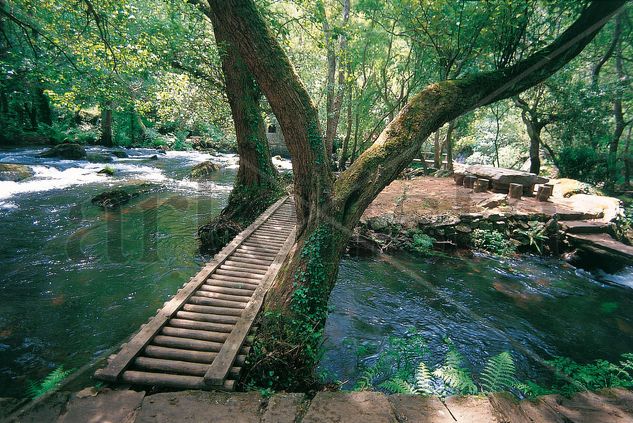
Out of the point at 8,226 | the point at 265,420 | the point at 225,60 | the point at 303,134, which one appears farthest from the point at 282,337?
the point at 8,226

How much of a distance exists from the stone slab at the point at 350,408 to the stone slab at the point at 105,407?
142cm

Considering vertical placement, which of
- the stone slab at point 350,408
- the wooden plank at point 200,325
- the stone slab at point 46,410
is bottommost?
the wooden plank at point 200,325

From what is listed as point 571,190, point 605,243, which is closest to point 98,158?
point 605,243

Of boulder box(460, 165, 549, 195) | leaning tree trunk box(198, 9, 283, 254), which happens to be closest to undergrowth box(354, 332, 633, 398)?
leaning tree trunk box(198, 9, 283, 254)

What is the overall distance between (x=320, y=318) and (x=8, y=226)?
980cm

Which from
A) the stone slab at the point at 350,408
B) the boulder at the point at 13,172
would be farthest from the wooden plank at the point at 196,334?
the boulder at the point at 13,172

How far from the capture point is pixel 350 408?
243 cm

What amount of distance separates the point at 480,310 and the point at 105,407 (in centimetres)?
619

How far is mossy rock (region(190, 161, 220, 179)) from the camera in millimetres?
16891

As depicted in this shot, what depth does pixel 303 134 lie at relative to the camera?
439 centimetres

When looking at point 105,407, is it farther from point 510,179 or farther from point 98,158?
point 98,158

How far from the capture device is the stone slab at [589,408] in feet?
7.90

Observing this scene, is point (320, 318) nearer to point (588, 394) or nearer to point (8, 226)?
point (588, 394)

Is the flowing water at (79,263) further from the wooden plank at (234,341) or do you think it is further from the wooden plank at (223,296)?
the wooden plank at (234,341)
